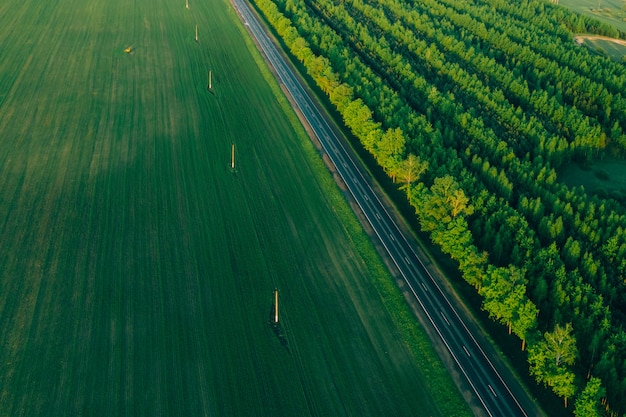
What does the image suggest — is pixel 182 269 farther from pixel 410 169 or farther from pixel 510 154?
pixel 510 154

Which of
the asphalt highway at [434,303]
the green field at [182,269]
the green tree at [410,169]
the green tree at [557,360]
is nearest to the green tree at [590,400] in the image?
the green tree at [557,360]

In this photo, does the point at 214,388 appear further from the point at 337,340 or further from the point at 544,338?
the point at 544,338

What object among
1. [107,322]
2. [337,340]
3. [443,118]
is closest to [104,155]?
[107,322]

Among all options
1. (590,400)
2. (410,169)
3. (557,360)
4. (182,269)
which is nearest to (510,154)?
(410,169)

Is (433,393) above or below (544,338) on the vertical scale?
below

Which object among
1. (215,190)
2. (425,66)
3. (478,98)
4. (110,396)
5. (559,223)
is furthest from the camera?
(425,66)

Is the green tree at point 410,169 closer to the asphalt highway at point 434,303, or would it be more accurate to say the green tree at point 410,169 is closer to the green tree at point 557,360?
the asphalt highway at point 434,303
